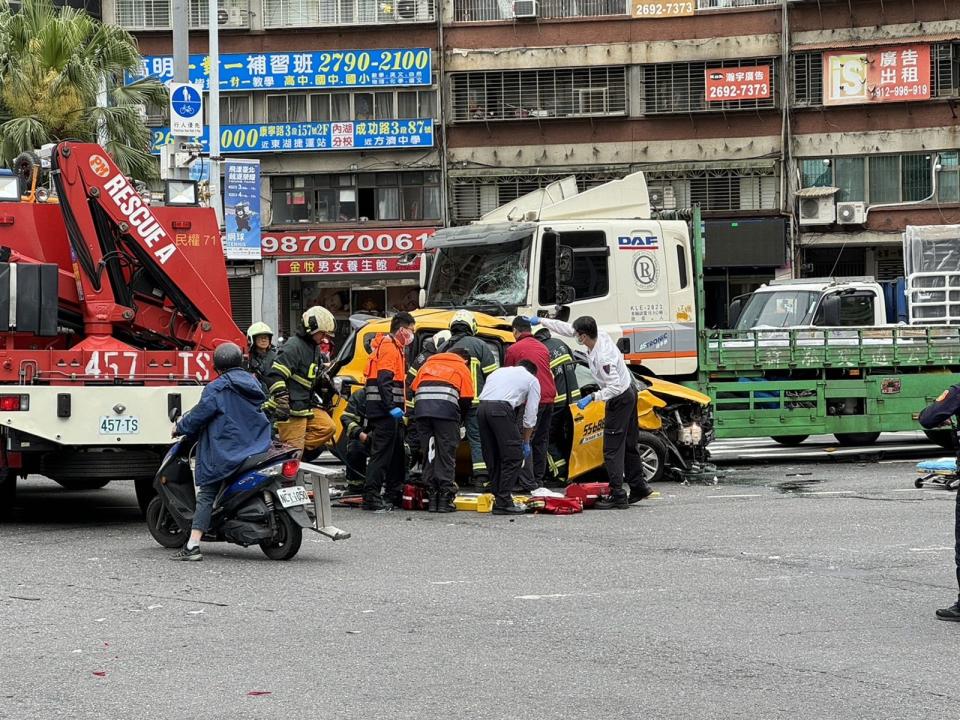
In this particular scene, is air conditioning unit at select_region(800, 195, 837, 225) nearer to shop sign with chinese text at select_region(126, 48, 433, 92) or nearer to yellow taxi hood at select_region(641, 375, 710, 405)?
shop sign with chinese text at select_region(126, 48, 433, 92)

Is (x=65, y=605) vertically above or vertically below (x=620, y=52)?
below

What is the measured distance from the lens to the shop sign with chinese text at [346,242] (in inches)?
1661

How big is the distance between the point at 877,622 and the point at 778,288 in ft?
46.6

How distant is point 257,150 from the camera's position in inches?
1692

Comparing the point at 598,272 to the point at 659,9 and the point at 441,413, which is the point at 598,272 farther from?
the point at 659,9

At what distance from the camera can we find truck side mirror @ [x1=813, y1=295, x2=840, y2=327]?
2023 cm

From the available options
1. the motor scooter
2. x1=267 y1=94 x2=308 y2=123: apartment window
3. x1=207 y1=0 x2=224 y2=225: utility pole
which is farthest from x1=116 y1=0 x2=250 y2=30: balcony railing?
the motor scooter

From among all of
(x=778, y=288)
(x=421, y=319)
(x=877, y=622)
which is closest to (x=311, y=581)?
(x=877, y=622)

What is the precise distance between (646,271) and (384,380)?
542 centimetres

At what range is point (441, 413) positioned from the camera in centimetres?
1354

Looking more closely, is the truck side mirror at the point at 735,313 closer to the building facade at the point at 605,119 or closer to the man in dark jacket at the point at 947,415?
the man in dark jacket at the point at 947,415

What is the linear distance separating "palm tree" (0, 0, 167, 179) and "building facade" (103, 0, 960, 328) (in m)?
14.4

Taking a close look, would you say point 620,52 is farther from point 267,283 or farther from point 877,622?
point 877,622

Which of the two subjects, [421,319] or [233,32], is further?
[233,32]
